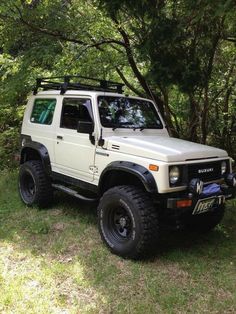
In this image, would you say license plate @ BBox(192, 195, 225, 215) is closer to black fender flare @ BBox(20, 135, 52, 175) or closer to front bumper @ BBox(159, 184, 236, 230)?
front bumper @ BBox(159, 184, 236, 230)

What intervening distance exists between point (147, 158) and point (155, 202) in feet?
1.74

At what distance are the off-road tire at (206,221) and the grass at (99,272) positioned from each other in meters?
0.15

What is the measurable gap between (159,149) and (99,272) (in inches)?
62.0

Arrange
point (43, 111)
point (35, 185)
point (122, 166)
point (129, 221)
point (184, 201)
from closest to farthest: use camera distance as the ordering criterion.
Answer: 1. point (184, 201)
2. point (122, 166)
3. point (129, 221)
4. point (35, 185)
5. point (43, 111)

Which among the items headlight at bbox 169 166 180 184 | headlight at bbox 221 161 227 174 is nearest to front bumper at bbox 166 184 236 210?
headlight at bbox 169 166 180 184

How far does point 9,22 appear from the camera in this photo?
7043mm

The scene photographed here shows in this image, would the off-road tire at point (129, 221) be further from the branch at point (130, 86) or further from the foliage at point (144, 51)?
the branch at point (130, 86)

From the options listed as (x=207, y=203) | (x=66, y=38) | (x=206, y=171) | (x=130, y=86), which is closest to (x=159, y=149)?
(x=206, y=171)

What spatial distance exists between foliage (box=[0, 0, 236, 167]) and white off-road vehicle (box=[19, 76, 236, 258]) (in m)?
0.83

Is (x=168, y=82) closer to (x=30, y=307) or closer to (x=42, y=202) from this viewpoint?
(x=42, y=202)

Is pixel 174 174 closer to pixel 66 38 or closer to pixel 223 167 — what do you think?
pixel 223 167

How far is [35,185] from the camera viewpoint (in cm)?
613

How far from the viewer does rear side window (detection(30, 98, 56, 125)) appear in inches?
241

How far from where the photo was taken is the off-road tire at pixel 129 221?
4.30 meters
